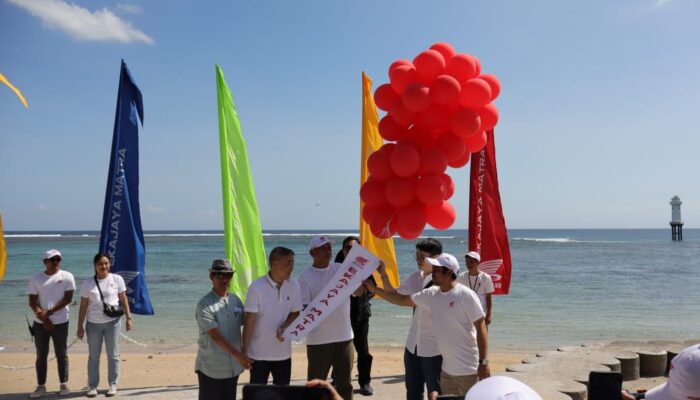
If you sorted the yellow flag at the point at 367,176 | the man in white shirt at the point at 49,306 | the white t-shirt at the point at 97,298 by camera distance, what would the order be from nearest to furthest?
the white t-shirt at the point at 97,298
the man in white shirt at the point at 49,306
the yellow flag at the point at 367,176

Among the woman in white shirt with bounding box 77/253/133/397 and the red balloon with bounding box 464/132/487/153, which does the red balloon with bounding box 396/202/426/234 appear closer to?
the red balloon with bounding box 464/132/487/153

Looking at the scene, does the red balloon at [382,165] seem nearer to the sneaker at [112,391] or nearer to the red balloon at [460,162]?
the red balloon at [460,162]

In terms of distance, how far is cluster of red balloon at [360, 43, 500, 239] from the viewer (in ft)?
15.1

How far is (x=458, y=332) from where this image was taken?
4.01m

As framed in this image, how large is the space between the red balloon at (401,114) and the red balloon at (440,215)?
74 centimetres

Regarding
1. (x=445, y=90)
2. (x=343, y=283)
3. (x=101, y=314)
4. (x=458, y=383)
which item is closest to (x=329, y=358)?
(x=343, y=283)

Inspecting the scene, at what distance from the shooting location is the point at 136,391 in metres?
6.54

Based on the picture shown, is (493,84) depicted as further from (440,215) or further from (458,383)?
(458,383)

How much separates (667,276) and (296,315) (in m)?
26.9

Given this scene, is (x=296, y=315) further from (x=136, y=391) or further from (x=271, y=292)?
(x=136, y=391)

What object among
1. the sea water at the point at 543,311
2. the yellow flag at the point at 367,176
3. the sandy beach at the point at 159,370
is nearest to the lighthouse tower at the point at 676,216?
the sea water at the point at 543,311

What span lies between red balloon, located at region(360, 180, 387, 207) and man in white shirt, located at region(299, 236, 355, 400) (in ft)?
1.78

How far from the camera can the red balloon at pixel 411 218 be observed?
15.5ft

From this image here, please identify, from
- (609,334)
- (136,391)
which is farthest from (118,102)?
(609,334)
